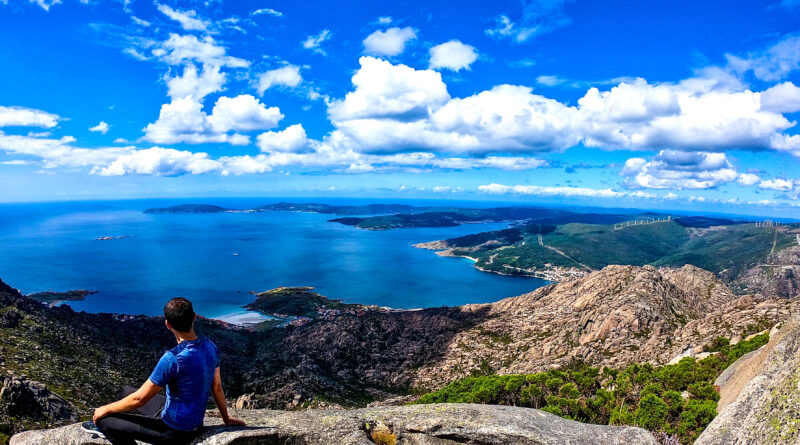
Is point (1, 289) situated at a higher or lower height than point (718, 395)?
lower

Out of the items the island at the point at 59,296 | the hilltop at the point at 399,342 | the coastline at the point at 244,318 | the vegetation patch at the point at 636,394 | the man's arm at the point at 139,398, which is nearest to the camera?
the man's arm at the point at 139,398

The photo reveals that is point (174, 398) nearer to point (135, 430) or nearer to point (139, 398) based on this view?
point (139, 398)

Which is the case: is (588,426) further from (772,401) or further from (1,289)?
(1,289)

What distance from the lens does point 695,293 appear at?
10388 cm

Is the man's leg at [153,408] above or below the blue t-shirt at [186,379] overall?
below

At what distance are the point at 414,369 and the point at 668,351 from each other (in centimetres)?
4556

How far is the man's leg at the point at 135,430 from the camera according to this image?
8031mm

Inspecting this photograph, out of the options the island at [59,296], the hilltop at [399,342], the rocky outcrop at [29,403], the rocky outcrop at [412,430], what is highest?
the rocky outcrop at [412,430]

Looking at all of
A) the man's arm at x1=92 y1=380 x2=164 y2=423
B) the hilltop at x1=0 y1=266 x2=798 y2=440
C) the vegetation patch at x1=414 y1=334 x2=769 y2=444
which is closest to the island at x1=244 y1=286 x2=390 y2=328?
the hilltop at x1=0 y1=266 x2=798 y2=440

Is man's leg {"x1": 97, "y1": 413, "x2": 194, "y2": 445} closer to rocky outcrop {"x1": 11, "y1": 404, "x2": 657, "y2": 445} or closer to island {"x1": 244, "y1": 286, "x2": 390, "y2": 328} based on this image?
rocky outcrop {"x1": 11, "y1": 404, "x2": 657, "y2": 445}

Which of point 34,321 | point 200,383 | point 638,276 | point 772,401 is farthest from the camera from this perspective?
point 638,276

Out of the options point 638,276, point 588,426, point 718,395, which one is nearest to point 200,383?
point 588,426

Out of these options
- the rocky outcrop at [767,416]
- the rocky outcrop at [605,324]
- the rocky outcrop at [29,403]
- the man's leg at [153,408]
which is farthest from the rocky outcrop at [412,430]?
the rocky outcrop at [605,324]

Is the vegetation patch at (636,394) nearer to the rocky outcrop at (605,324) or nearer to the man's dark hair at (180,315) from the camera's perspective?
the rocky outcrop at (605,324)
